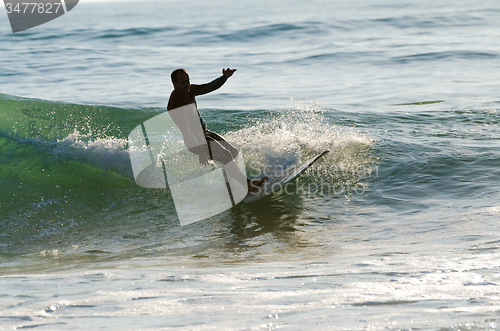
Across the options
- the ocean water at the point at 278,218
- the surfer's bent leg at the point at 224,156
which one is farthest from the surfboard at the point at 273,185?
the surfer's bent leg at the point at 224,156

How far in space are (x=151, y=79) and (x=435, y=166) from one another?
1357cm

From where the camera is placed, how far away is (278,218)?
618 cm

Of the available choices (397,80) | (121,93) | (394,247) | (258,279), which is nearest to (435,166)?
(394,247)

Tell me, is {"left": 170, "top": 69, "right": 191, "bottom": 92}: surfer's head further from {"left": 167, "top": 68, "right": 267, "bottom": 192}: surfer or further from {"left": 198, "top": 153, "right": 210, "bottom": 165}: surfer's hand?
{"left": 198, "top": 153, "right": 210, "bottom": 165}: surfer's hand

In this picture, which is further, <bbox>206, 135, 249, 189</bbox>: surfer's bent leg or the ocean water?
<bbox>206, 135, 249, 189</bbox>: surfer's bent leg

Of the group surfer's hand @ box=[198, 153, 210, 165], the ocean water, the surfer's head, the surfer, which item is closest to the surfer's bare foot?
the surfer

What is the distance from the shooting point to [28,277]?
4.16 meters

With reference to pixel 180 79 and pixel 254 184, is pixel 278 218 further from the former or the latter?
pixel 180 79

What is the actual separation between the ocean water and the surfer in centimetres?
63

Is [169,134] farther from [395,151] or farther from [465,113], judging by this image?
[465,113]

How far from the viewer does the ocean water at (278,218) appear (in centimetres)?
308

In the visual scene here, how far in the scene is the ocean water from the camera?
121 inches

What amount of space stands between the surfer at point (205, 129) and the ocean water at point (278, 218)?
0.63m

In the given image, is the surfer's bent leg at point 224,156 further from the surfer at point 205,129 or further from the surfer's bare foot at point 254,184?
the surfer's bare foot at point 254,184
